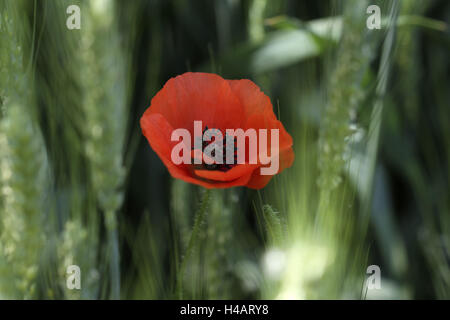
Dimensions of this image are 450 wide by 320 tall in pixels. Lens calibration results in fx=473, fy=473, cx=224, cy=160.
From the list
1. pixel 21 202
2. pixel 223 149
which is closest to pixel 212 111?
pixel 223 149

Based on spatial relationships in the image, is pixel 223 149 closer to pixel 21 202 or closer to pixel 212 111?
pixel 212 111

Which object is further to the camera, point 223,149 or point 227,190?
point 227,190

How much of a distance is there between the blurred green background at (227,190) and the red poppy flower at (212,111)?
0.02 metres

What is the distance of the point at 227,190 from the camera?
1.71ft

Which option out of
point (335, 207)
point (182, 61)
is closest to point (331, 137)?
point (335, 207)

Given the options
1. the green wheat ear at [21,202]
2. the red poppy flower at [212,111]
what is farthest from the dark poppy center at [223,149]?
the green wheat ear at [21,202]

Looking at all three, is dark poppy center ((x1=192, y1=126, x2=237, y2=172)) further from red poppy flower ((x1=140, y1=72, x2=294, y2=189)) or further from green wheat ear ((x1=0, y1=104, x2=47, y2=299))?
green wheat ear ((x1=0, y1=104, x2=47, y2=299))

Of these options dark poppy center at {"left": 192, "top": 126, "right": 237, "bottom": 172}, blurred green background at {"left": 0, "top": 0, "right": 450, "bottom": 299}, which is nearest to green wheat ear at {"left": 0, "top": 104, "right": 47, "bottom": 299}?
blurred green background at {"left": 0, "top": 0, "right": 450, "bottom": 299}

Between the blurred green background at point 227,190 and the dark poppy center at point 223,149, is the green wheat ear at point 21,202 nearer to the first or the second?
the blurred green background at point 227,190

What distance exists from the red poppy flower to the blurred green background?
0.08 ft

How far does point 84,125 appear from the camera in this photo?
0.59 m

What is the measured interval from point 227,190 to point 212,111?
0.13 m

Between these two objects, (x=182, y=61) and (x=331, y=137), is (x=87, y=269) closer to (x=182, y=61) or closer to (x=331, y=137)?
(x=331, y=137)

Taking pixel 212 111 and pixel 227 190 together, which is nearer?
pixel 212 111
